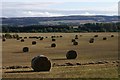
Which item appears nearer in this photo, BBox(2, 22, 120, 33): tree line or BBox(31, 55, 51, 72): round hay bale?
BBox(31, 55, 51, 72): round hay bale

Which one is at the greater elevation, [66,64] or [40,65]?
[40,65]

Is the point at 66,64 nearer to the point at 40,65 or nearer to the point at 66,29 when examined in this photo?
the point at 40,65

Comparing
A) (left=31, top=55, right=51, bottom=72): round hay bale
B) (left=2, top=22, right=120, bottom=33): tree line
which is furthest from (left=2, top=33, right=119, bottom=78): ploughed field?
(left=2, top=22, right=120, bottom=33): tree line

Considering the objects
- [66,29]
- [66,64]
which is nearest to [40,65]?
[66,64]

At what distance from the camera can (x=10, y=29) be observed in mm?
179625

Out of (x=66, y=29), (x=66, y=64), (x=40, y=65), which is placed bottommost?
(x=66, y=64)

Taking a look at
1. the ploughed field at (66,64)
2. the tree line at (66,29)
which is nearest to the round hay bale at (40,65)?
the ploughed field at (66,64)

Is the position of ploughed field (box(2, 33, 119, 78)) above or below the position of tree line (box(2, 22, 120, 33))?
below

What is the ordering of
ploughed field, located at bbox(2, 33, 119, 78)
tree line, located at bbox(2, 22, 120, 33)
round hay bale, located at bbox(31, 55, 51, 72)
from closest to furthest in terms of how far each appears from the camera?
ploughed field, located at bbox(2, 33, 119, 78) < round hay bale, located at bbox(31, 55, 51, 72) < tree line, located at bbox(2, 22, 120, 33)

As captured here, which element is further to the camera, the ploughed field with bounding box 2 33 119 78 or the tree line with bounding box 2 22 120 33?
the tree line with bounding box 2 22 120 33

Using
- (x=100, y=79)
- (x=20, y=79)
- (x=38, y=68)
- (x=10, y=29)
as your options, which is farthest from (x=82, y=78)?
(x=10, y=29)

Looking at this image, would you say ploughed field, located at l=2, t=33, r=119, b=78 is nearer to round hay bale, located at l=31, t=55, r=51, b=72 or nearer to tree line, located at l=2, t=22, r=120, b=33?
round hay bale, located at l=31, t=55, r=51, b=72

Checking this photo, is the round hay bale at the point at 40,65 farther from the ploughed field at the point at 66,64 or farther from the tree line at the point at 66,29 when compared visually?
the tree line at the point at 66,29

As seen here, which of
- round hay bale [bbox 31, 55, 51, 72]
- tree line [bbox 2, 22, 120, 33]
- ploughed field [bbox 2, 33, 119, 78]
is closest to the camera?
ploughed field [bbox 2, 33, 119, 78]
